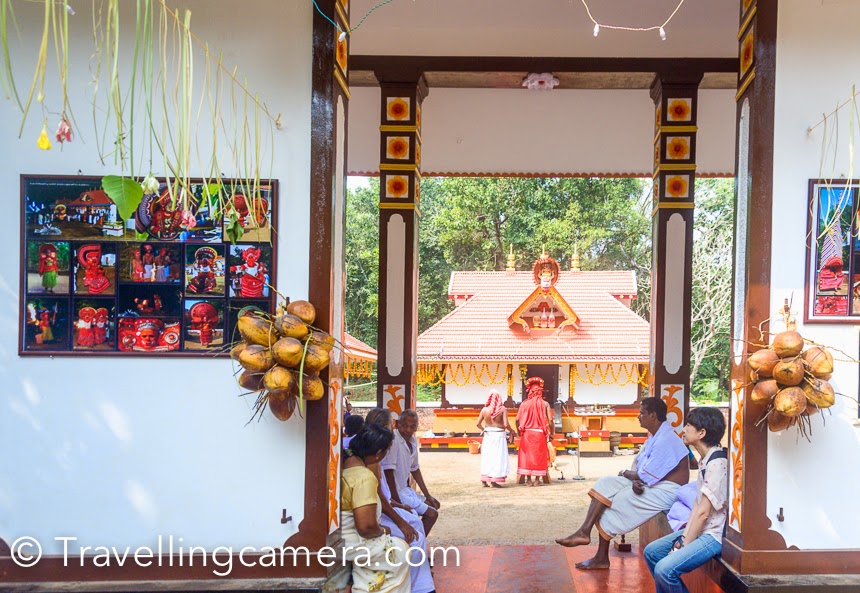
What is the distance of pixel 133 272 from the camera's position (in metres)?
3.95

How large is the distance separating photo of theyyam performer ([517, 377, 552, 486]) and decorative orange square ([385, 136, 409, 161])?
5201 mm

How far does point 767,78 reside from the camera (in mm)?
4020

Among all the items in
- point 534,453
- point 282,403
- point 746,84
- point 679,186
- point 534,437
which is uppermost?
point 746,84

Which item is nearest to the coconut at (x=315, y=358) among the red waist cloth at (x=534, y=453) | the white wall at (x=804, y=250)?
the white wall at (x=804, y=250)

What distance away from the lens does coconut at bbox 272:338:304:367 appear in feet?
11.9

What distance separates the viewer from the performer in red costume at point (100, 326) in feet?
12.9

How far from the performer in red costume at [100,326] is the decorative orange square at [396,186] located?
4.16 m

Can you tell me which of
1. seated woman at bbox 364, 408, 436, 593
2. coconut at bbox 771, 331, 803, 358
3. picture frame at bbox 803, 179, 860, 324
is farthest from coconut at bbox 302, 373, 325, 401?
picture frame at bbox 803, 179, 860, 324

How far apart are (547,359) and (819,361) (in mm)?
11551

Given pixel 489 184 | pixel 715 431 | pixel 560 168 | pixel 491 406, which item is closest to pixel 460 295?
pixel 491 406

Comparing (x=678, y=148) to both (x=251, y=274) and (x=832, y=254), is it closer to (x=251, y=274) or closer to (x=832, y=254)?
(x=832, y=254)

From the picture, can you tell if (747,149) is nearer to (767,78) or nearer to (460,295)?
(767,78)

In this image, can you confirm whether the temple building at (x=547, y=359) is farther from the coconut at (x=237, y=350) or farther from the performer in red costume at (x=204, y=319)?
the coconut at (x=237, y=350)

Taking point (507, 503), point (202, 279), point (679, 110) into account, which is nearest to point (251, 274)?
point (202, 279)
